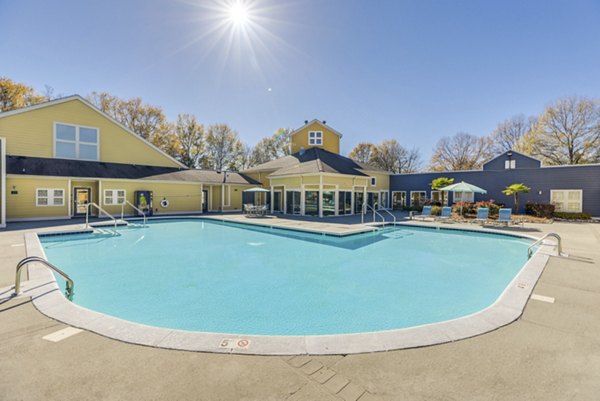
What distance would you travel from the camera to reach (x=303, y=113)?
27.4 meters

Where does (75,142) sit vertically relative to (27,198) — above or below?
above

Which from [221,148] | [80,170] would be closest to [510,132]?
[221,148]

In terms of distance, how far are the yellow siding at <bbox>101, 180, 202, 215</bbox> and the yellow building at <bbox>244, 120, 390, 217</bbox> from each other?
582 centimetres

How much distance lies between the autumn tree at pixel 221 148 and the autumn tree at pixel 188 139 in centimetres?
105

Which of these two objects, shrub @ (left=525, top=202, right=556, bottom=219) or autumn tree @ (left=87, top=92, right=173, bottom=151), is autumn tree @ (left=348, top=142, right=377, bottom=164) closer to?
shrub @ (left=525, top=202, right=556, bottom=219)

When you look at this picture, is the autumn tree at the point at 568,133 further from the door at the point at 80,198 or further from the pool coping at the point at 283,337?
the door at the point at 80,198

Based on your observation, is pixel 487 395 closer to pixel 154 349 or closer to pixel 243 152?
pixel 154 349

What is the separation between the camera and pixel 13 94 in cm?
2245

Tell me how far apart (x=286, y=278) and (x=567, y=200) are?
2207 cm

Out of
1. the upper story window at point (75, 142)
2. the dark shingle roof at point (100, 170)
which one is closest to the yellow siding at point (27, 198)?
the dark shingle roof at point (100, 170)

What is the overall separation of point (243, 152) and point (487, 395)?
37.5 meters

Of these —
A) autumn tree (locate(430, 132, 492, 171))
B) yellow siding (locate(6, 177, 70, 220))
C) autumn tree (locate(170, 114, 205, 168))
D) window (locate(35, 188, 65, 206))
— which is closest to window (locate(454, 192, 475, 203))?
autumn tree (locate(430, 132, 492, 171))

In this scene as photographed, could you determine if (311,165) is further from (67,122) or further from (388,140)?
(388,140)

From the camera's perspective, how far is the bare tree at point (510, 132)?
3244cm
